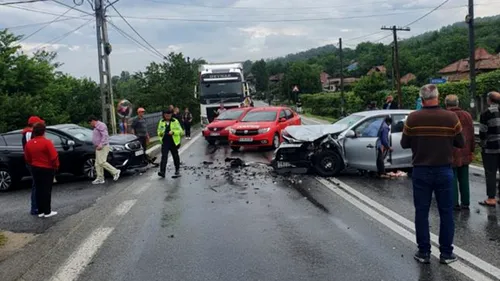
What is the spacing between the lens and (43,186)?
8000 mm

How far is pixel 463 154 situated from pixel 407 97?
40692 mm

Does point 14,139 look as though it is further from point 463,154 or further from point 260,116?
point 463,154

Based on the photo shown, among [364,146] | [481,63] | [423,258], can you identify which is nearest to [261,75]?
[481,63]

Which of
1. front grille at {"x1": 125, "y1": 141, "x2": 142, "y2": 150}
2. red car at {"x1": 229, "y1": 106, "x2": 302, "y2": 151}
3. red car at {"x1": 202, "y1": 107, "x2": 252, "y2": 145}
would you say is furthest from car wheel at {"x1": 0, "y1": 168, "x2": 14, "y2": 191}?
red car at {"x1": 202, "y1": 107, "x2": 252, "y2": 145}

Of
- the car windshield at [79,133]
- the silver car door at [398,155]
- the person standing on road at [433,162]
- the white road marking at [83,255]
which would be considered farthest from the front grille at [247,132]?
the person standing on road at [433,162]

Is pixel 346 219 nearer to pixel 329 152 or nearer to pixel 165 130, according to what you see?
pixel 329 152

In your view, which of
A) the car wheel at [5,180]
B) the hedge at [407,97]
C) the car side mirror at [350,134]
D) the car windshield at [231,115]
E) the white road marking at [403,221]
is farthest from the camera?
the hedge at [407,97]

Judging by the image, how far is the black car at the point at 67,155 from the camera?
1191 centimetres

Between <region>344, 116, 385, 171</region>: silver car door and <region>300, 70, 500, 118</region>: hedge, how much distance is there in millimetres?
27129

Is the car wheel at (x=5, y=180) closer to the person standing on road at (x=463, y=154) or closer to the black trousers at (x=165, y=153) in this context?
the black trousers at (x=165, y=153)

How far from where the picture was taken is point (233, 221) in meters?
6.98

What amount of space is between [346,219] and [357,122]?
14.0 feet

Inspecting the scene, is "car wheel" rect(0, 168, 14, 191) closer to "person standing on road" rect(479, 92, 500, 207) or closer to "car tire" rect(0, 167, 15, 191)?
"car tire" rect(0, 167, 15, 191)

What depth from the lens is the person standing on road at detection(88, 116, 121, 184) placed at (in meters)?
11.2
